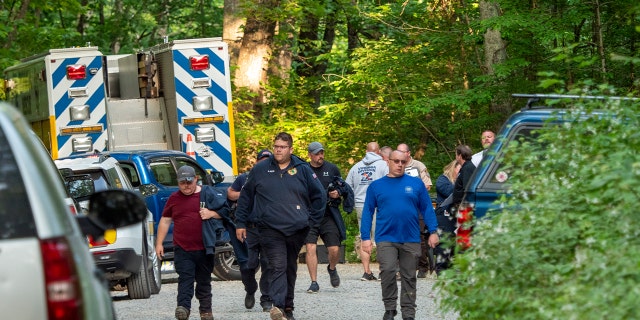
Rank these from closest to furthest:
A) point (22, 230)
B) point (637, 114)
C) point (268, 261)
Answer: point (22, 230)
point (637, 114)
point (268, 261)

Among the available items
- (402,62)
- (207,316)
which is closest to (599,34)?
(402,62)

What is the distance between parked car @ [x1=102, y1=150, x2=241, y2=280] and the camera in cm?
1783

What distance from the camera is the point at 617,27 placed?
68.4ft

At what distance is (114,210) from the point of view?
562 centimetres

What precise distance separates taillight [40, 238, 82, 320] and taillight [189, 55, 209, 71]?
17.0 metres

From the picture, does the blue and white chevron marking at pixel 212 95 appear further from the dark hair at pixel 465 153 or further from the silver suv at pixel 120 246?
the dark hair at pixel 465 153

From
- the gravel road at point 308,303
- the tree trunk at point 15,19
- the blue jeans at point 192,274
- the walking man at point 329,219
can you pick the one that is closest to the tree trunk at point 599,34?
the gravel road at point 308,303

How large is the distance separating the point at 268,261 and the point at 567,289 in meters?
6.85

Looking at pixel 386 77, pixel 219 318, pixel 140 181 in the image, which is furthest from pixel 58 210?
pixel 386 77

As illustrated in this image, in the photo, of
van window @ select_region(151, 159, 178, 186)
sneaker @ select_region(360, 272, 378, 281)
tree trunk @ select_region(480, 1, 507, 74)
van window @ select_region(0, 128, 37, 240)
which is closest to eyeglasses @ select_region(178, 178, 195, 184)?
van window @ select_region(151, 159, 178, 186)

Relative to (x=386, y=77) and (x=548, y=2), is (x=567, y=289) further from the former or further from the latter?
(x=386, y=77)

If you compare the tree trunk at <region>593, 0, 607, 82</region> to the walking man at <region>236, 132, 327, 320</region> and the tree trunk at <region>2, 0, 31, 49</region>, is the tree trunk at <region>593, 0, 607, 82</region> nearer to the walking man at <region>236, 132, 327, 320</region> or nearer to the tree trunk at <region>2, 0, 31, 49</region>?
the walking man at <region>236, 132, 327, 320</region>

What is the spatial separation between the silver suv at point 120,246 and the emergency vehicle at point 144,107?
512cm

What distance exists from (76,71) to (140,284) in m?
6.64
